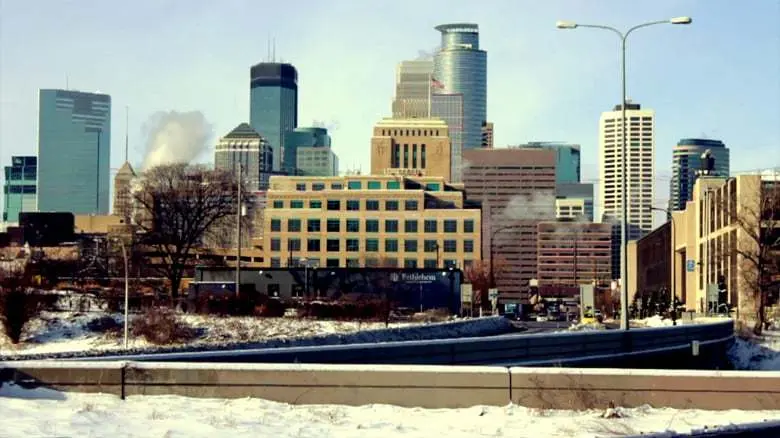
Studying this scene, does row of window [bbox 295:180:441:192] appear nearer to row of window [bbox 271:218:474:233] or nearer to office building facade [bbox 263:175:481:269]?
office building facade [bbox 263:175:481:269]

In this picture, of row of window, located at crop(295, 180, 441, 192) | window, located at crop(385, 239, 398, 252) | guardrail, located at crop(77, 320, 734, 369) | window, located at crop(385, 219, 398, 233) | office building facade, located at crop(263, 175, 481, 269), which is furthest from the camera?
row of window, located at crop(295, 180, 441, 192)

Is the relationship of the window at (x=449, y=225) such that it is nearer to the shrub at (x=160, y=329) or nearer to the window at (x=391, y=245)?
the window at (x=391, y=245)

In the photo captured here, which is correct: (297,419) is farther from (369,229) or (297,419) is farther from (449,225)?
(369,229)

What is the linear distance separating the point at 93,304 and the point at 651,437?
56.2 metres

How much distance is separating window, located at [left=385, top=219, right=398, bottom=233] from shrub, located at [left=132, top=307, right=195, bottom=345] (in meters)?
93.8

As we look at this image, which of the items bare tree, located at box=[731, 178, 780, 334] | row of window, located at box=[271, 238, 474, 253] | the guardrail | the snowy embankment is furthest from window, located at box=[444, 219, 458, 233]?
the guardrail

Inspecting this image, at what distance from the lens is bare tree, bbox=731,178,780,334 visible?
65906 mm

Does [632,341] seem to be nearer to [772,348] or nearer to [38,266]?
[772,348]

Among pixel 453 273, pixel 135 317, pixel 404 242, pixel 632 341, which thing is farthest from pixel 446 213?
pixel 632 341

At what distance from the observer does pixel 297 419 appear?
52.0 ft

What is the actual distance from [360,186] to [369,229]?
13.4 meters

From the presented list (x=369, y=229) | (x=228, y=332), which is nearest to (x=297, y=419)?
(x=228, y=332)

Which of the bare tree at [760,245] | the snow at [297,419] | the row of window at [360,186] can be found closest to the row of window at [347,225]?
the row of window at [360,186]

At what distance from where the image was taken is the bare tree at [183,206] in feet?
308
